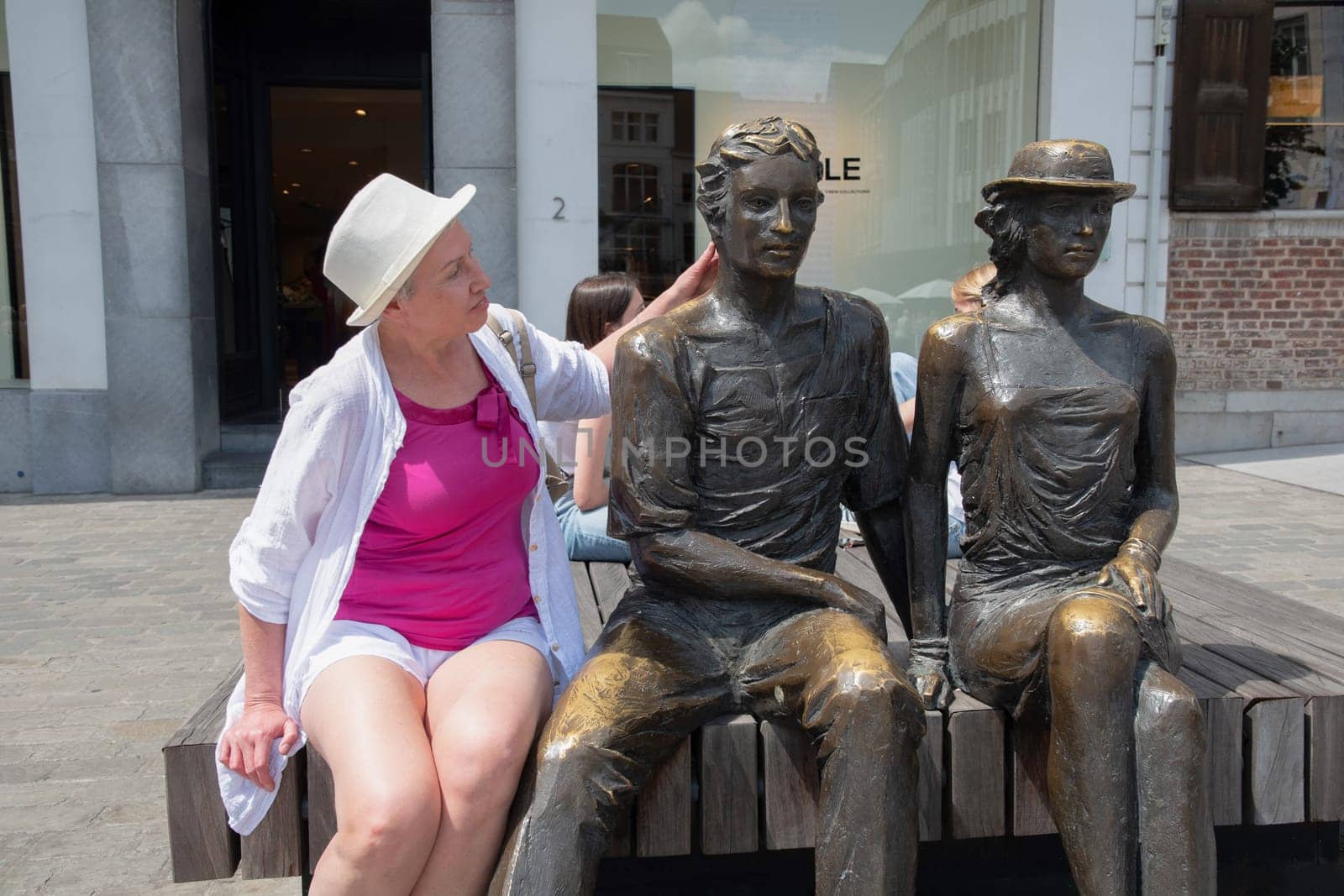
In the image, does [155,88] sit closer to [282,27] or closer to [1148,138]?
[282,27]

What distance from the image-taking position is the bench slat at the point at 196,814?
7.52 ft

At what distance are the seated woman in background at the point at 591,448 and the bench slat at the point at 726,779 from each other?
137 centimetres

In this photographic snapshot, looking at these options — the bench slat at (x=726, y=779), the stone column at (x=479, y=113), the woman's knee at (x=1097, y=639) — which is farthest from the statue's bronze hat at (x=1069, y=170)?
the stone column at (x=479, y=113)

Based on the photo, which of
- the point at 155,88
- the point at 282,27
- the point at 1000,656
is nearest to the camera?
the point at 1000,656

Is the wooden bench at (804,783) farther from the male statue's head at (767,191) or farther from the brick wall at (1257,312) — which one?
the brick wall at (1257,312)

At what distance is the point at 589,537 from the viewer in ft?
12.7

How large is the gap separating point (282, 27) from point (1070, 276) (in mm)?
9828

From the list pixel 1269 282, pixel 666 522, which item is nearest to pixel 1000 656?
pixel 666 522

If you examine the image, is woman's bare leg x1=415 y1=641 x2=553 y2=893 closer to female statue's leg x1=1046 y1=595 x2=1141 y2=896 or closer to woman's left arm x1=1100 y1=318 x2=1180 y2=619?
female statue's leg x1=1046 y1=595 x2=1141 y2=896

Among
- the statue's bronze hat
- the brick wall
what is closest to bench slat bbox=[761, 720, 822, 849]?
the statue's bronze hat

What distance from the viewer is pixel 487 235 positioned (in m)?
7.89

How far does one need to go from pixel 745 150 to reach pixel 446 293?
68cm

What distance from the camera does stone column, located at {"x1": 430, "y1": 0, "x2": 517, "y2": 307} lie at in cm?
780

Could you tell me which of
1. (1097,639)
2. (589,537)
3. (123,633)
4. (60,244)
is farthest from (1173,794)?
(60,244)
